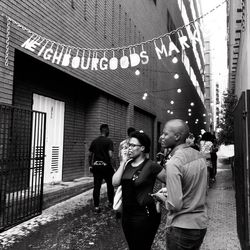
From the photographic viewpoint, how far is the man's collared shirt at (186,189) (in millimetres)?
2551

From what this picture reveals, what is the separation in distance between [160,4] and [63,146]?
53.7 ft

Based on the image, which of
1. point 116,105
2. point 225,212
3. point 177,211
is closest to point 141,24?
point 116,105

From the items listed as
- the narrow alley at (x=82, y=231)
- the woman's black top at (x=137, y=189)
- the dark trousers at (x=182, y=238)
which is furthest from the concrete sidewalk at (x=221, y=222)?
the dark trousers at (x=182, y=238)

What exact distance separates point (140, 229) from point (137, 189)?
381 millimetres

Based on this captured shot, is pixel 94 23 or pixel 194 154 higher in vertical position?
pixel 94 23

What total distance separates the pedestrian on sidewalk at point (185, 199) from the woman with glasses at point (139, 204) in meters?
0.85

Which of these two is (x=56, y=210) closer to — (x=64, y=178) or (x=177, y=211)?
(x=64, y=178)

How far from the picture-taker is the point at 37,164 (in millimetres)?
6992

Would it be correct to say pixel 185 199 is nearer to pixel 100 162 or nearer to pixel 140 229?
pixel 140 229

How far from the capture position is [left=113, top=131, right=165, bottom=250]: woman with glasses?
354 cm

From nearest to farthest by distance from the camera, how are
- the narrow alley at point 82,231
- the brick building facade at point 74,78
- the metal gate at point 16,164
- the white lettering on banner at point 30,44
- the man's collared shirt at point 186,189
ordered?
the man's collared shirt at point 186,189 < the narrow alley at point 82,231 < the metal gate at point 16,164 < the white lettering on banner at point 30,44 < the brick building facade at point 74,78

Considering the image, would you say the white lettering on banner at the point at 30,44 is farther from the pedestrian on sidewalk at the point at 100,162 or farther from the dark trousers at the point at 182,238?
the dark trousers at the point at 182,238

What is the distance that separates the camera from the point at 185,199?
266cm

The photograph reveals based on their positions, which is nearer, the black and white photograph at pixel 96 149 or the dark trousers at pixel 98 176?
the black and white photograph at pixel 96 149
